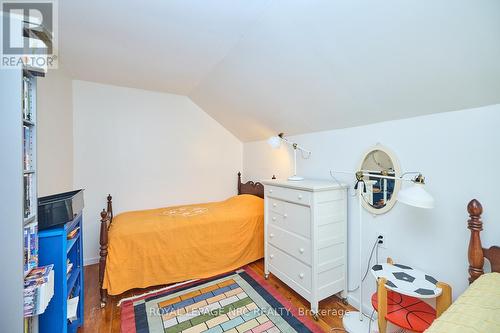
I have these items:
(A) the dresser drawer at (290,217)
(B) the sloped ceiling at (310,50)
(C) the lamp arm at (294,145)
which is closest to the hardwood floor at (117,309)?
(A) the dresser drawer at (290,217)

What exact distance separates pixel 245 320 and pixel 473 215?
5.91 feet

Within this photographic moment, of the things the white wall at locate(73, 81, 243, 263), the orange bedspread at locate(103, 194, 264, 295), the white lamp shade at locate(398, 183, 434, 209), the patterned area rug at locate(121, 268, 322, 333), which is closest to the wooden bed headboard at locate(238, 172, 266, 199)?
the white wall at locate(73, 81, 243, 263)

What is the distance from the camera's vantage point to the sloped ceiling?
3.80 ft

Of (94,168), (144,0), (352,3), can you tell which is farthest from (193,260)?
(352,3)

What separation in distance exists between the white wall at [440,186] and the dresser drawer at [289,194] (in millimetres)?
505

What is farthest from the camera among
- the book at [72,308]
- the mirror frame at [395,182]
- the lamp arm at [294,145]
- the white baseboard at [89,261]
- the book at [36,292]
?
the white baseboard at [89,261]

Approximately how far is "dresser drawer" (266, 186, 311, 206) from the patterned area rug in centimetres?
99

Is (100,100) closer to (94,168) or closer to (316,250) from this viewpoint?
(94,168)

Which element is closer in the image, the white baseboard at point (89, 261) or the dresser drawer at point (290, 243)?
the dresser drawer at point (290, 243)

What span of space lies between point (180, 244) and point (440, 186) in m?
2.39

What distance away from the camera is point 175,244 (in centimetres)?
239

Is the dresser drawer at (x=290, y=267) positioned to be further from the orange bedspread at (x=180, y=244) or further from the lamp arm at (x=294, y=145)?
the lamp arm at (x=294, y=145)

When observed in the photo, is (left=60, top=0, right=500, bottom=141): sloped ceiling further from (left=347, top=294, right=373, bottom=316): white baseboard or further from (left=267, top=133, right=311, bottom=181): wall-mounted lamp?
(left=347, top=294, right=373, bottom=316): white baseboard

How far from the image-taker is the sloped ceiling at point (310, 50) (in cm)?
116
